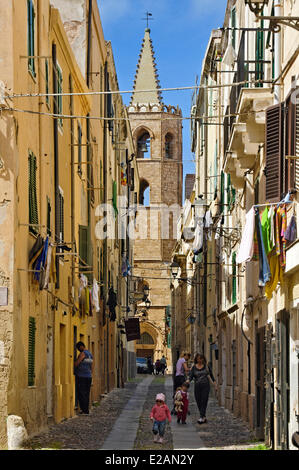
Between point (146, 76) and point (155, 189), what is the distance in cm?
1072

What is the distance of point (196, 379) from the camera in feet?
66.1

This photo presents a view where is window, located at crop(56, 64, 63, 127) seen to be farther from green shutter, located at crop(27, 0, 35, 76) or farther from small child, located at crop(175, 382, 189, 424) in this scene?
small child, located at crop(175, 382, 189, 424)

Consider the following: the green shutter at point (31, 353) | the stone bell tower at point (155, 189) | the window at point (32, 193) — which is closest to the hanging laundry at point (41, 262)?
the window at point (32, 193)

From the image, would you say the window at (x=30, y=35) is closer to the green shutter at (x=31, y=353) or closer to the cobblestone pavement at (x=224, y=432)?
the green shutter at (x=31, y=353)

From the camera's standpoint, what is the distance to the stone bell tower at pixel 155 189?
8212 centimetres

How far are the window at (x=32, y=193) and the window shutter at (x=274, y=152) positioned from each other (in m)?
4.49

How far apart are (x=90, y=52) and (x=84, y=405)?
464 inches

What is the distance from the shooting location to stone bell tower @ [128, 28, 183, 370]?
269 feet

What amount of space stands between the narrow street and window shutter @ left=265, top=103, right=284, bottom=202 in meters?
4.09

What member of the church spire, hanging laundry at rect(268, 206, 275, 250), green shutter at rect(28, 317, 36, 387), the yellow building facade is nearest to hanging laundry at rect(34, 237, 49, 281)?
the yellow building facade

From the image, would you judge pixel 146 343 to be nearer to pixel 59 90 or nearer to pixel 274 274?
pixel 59 90
